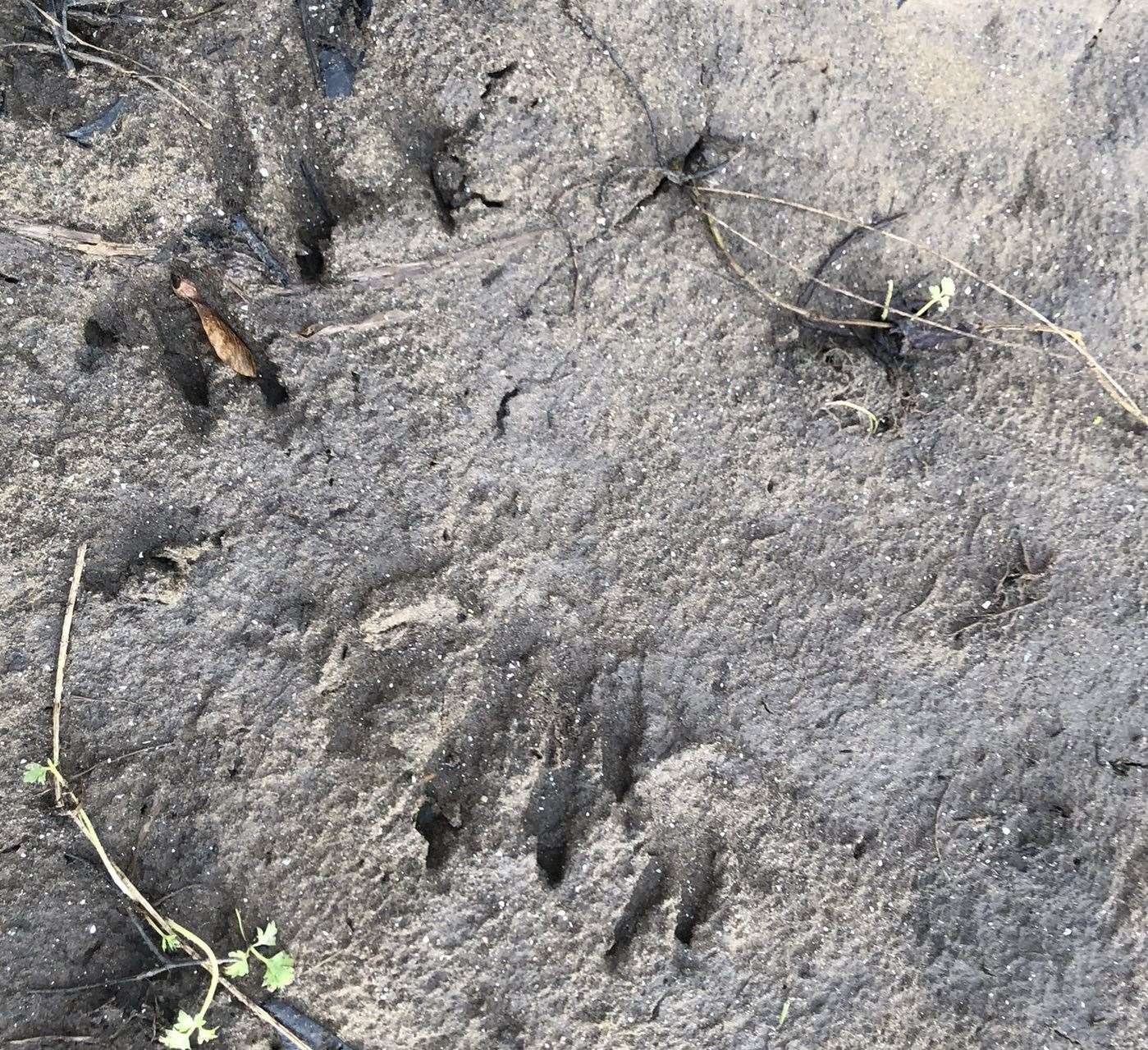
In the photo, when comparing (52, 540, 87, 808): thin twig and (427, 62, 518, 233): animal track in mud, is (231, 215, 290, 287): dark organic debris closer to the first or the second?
(427, 62, 518, 233): animal track in mud

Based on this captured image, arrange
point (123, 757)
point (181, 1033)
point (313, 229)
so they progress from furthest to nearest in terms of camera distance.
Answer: point (313, 229) < point (123, 757) < point (181, 1033)

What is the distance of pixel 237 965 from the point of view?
185 cm

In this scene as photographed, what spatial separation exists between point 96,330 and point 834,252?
1726mm

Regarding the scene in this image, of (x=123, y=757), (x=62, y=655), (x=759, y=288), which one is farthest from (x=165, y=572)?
(x=759, y=288)

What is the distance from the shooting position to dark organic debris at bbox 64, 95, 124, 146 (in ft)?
6.28

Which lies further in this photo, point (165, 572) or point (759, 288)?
point (759, 288)

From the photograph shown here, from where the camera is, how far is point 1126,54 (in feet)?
6.86

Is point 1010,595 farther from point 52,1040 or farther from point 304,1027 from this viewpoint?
point 52,1040

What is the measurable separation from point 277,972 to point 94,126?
1.89m

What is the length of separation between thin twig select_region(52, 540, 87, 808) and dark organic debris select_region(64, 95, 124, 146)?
2.98 feet

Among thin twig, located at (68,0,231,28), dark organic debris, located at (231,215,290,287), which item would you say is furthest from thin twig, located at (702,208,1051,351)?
thin twig, located at (68,0,231,28)

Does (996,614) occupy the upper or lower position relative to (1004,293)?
lower

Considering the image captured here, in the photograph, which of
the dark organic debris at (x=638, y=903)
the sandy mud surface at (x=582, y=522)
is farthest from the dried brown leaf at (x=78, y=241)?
the dark organic debris at (x=638, y=903)

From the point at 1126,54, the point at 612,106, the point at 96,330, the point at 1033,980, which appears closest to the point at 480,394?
the point at 612,106
